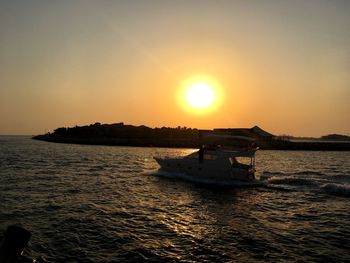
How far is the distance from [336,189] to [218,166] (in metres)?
10.6

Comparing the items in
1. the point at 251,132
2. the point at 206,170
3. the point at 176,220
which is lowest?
the point at 176,220

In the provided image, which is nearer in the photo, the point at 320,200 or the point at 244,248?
the point at 244,248

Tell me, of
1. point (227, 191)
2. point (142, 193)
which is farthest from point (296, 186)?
point (142, 193)

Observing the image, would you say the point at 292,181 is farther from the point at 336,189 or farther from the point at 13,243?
the point at 13,243

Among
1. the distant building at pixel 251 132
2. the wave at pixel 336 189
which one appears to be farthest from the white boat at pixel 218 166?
the distant building at pixel 251 132

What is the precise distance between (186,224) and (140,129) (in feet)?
408

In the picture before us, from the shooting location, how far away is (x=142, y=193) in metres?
27.1

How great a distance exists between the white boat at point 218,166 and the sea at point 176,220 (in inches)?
72.3

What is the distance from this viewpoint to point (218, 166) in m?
34.5

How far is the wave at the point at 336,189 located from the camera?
29.3 metres

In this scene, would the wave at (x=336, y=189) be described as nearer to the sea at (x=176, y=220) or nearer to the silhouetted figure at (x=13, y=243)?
the sea at (x=176, y=220)

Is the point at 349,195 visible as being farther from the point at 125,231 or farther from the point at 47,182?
the point at 47,182

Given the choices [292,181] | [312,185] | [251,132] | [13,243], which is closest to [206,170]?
[292,181]

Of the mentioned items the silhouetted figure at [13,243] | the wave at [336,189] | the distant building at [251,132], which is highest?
the distant building at [251,132]
